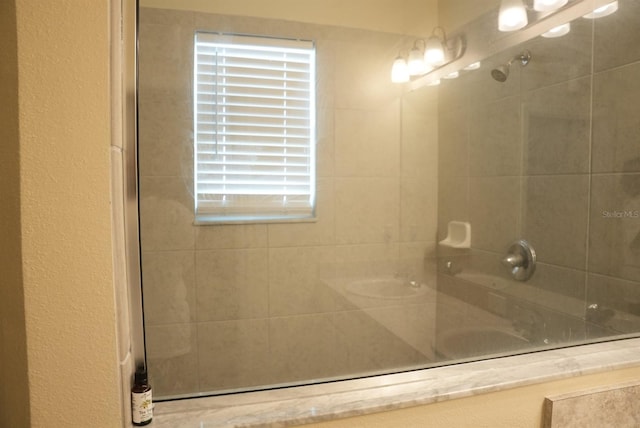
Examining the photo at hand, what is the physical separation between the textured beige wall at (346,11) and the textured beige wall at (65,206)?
2.50 ft

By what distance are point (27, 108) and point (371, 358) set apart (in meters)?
1.10

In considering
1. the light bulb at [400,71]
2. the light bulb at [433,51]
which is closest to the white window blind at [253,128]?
the light bulb at [400,71]

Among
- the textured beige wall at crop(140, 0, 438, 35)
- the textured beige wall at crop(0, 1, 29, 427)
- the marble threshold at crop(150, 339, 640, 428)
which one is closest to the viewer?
the textured beige wall at crop(0, 1, 29, 427)

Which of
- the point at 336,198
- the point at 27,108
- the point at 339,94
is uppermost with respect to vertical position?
the point at 339,94

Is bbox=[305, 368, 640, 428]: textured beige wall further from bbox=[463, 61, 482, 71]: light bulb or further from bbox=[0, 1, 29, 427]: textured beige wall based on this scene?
bbox=[463, 61, 482, 71]: light bulb

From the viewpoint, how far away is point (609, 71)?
49.9 inches

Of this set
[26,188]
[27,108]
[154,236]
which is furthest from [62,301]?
[154,236]

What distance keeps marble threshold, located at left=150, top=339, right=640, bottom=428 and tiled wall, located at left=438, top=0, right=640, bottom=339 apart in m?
0.42

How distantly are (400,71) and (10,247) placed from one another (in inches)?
54.5

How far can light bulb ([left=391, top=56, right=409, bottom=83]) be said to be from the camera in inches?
59.4

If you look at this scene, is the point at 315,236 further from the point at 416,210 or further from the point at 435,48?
the point at 435,48

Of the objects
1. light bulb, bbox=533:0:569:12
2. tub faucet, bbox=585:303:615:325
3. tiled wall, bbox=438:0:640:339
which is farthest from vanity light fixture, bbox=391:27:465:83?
tub faucet, bbox=585:303:615:325

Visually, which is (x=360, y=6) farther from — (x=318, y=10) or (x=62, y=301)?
(x=62, y=301)

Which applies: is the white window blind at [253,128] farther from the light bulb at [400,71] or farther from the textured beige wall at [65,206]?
the textured beige wall at [65,206]
